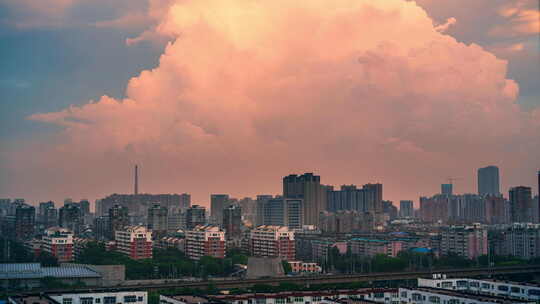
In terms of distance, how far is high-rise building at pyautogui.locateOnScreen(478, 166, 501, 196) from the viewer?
85688 mm

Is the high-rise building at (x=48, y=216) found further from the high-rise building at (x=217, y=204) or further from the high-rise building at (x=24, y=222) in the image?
the high-rise building at (x=217, y=204)

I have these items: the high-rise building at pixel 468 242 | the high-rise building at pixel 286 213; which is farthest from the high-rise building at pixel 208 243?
the high-rise building at pixel 286 213

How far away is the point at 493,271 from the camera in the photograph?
1016 inches

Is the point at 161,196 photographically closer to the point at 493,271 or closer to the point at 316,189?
the point at 316,189

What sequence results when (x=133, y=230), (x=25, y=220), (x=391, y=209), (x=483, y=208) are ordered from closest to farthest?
(x=133, y=230) → (x=25, y=220) → (x=483, y=208) → (x=391, y=209)

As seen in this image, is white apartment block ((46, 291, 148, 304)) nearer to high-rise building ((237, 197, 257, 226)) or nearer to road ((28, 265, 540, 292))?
road ((28, 265, 540, 292))

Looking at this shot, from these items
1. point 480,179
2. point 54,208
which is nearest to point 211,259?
point 54,208

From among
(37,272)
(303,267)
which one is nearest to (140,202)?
(303,267)

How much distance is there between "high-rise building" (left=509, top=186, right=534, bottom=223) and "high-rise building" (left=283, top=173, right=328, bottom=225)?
16187 mm

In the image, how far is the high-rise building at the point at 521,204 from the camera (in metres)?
58.5

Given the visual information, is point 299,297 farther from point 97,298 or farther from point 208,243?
point 208,243

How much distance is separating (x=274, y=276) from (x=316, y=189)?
41.0 meters

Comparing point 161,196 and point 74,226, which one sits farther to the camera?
point 161,196

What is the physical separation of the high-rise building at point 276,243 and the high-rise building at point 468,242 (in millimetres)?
8854
